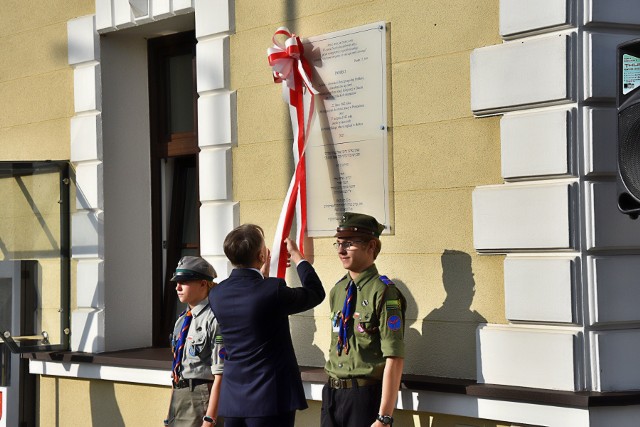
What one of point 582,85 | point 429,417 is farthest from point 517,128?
point 429,417

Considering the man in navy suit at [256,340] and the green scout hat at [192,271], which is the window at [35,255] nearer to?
the green scout hat at [192,271]

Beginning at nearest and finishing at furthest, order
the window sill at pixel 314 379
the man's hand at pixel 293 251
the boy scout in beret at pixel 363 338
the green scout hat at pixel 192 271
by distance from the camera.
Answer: the window sill at pixel 314 379 → the boy scout in beret at pixel 363 338 → the man's hand at pixel 293 251 → the green scout hat at pixel 192 271

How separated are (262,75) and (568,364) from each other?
2763mm

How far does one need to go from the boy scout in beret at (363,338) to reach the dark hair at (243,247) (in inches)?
17.1

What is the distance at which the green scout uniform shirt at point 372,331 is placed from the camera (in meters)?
5.54

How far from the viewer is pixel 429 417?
19.4 feet

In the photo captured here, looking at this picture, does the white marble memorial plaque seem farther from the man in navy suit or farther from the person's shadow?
the man in navy suit

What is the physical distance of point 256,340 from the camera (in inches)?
219

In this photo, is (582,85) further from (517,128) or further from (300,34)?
(300,34)

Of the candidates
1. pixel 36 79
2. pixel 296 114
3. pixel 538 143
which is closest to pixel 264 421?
pixel 538 143

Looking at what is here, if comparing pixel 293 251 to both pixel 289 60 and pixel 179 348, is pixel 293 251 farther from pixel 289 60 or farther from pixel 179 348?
pixel 289 60

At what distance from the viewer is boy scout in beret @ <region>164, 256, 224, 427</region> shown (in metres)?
6.20

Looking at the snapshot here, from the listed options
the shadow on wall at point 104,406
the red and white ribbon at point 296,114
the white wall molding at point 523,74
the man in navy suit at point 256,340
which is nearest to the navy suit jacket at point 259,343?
the man in navy suit at point 256,340

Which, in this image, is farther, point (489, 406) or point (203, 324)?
point (203, 324)
